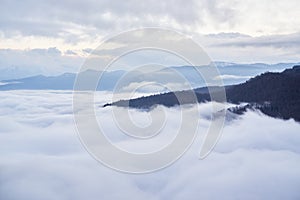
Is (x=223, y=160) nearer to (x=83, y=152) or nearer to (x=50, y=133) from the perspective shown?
(x=83, y=152)

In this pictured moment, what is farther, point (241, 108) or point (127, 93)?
point (127, 93)

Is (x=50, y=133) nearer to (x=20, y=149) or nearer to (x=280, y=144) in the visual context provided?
(x=20, y=149)

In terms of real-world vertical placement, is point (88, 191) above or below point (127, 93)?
below

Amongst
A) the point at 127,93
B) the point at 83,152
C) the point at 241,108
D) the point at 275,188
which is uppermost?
the point at 127,93

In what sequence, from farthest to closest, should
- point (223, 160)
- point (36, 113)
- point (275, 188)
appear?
point (36, 113)
point (223, 160)
point (275, 188)

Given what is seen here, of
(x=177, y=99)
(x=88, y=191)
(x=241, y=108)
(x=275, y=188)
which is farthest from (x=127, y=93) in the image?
(x=275, y=188)

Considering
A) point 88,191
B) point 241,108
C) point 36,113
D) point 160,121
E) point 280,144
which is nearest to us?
point 88,191

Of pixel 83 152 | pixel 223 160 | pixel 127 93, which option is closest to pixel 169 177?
pixel 223 160
